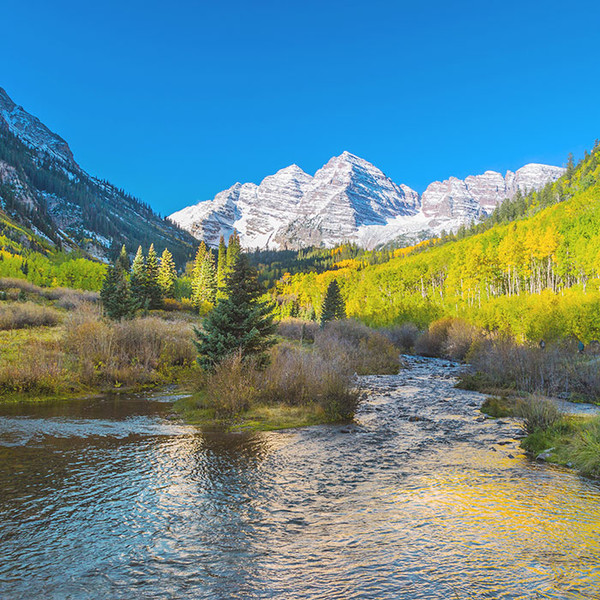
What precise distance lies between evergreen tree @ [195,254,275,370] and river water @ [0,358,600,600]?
5729 mm

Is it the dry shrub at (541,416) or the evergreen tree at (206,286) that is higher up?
the evergreen tree at (206,286)

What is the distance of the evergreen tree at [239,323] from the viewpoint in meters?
20.1

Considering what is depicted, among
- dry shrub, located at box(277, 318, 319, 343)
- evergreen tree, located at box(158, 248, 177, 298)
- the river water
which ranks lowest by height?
the river water

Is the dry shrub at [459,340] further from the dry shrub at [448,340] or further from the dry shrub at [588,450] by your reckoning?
the dry shrub at [588,450]

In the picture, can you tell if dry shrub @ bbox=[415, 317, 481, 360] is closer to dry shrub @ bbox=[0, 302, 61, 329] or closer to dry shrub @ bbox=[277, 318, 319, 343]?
dry shrub @ bbox=[277, 318, 319, 343]

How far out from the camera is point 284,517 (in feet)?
27.4

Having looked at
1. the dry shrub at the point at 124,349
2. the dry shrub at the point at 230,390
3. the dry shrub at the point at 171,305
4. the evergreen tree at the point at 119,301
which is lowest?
the dry shrub at the point at 230,390

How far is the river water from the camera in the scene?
235 inches

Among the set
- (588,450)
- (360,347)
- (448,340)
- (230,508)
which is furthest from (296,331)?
(230,508)

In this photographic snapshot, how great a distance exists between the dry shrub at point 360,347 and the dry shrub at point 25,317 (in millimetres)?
23419

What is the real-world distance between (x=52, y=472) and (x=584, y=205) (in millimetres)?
136608

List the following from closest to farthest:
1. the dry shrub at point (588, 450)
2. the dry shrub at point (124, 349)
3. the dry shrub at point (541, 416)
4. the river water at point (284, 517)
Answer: the river water at point (284, 517)
the dry shrub at point (588, 450)
the dry shrub at point (541, 416)
the dry shrub at point (124, 349)

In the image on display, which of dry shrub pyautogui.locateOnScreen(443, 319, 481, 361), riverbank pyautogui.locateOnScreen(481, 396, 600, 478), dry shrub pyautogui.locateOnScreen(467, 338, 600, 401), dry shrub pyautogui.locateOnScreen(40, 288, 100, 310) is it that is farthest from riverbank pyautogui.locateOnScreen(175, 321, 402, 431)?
dry shrub pyautogui.locateOnScreen(40, 288, 100, 310)

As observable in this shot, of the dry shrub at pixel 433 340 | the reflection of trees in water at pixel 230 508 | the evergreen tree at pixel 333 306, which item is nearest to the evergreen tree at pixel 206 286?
the evergreen tree at pixel 333 306
